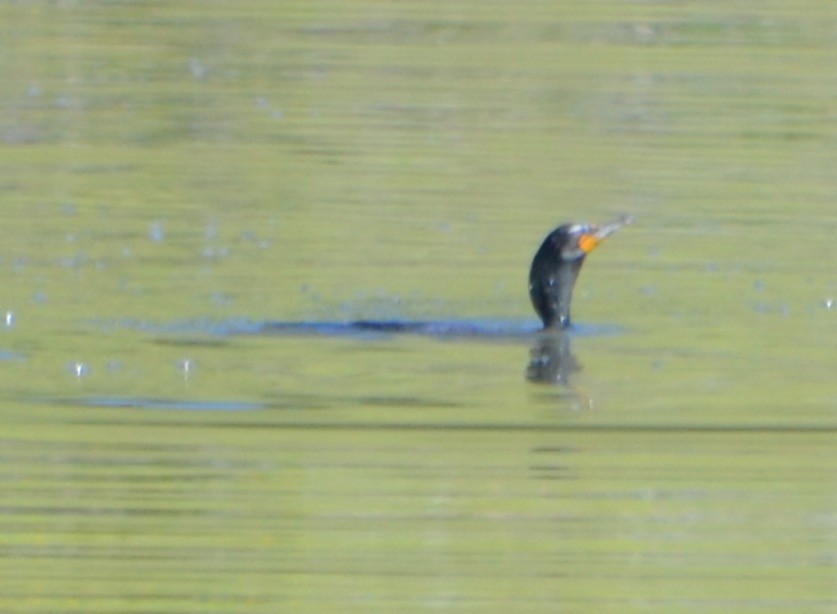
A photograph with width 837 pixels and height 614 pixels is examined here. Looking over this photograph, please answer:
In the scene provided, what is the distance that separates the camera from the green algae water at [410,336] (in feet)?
25.5

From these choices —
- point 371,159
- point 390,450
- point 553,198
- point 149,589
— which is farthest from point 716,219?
point 149,589

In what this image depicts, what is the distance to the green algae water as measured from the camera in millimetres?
7781

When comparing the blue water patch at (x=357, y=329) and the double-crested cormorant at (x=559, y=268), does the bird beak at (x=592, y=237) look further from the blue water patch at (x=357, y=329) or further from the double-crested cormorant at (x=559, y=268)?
the blue water patch at (x=357, y=329)

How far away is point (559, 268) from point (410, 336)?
0.86 metres

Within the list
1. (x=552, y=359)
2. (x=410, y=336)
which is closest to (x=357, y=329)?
(x=410, y=336)

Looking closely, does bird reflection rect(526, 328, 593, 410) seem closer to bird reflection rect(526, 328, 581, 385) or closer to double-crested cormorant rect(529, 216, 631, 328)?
bird reflection rect(526, 328, 581, 385)

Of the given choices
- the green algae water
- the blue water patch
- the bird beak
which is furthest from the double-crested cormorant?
the green algae water

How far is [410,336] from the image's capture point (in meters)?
11.5

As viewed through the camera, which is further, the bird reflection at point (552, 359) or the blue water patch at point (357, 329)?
the blue water patch at point (357, 329)

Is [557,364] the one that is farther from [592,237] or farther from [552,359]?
[592,237]

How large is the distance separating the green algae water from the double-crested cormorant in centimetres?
20

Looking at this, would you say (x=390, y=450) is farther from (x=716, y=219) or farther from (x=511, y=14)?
(x=511, y=14)

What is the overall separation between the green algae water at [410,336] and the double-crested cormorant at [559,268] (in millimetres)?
203

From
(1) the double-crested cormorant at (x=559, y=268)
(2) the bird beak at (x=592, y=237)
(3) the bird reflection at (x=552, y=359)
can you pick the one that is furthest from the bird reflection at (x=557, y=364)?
(2) the bird beak at (x=592, y=237)
